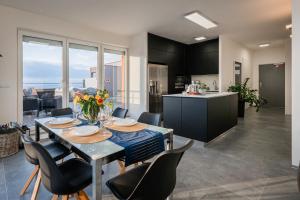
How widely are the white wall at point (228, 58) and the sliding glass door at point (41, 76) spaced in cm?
456

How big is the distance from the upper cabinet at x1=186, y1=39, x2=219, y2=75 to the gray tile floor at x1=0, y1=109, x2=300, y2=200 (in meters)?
2.89

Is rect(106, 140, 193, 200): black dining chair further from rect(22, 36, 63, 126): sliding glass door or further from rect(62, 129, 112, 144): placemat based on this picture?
rect(22, 36, 63, 126): sliding glass door

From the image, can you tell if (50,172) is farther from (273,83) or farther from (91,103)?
(273,83)

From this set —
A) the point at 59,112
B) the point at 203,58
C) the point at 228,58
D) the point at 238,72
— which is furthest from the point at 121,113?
the point at 238,72

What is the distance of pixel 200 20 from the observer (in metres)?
3.93

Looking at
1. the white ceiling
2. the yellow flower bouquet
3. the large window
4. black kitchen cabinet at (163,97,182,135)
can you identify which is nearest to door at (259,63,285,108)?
the white ceiling

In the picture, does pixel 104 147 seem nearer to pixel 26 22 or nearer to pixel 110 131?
pixel 110 131

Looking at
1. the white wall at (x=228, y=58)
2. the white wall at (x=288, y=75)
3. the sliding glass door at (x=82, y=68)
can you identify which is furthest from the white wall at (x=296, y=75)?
the white wall at (x=288, y=75)

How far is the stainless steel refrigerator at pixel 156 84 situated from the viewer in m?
5.12

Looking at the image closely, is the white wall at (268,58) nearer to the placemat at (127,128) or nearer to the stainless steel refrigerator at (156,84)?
the stainless steel refrigerator at (156,84)

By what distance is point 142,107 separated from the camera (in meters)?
5.03

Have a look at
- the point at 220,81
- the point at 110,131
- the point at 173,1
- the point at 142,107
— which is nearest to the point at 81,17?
the point at 173,1

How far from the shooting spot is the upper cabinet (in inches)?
218

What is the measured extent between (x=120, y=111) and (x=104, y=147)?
1.54 m
